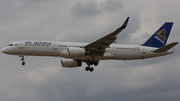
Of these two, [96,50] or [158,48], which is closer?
[96,50]

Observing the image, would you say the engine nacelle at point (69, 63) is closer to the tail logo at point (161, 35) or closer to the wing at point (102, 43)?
the wing at point (102, 43)

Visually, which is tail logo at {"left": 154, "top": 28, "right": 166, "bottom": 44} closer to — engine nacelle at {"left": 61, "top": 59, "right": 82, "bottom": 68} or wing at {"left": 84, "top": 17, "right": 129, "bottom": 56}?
wing at {"left": 84, "top": 17, "right": 129, "bottom": 56}

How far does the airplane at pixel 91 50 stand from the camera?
54.5 m

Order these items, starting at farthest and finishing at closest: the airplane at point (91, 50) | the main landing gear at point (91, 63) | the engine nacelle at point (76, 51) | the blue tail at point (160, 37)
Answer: the blue tail at point (160, 37) → the main landing gear at point (91, 63) → the airplane at point (91, 50) → the engine nacelle at point (76, 51)

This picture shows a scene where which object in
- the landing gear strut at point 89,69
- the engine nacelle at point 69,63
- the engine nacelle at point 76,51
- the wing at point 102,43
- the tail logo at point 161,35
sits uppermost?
the tail logo at point 161,35

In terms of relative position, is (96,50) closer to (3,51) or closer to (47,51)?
(47,51)

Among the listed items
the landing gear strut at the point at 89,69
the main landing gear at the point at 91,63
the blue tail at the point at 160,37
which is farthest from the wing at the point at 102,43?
the blue tail at the point at 160,37

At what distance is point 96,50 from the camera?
5575cm

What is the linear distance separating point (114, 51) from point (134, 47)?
151 inches

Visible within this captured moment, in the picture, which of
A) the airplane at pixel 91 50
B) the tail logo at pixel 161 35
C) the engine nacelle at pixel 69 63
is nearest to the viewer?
the airplane at pixel 91 50

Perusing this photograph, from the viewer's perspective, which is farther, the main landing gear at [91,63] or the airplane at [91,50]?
the main landing gear at [91,63]

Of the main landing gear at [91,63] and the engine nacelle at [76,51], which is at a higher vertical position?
the engine nacelle at [76,51]

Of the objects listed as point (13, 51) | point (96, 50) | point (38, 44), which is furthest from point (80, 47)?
point (13, 51)

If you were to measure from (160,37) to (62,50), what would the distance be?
18.2 m
